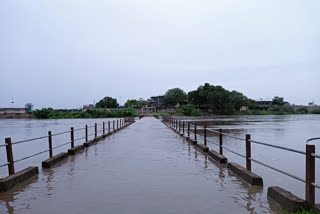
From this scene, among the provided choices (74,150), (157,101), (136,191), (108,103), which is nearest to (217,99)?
(108,103)

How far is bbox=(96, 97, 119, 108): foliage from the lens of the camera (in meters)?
155

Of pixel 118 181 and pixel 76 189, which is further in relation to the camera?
pixel 118 181

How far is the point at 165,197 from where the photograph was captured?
5.68 meters

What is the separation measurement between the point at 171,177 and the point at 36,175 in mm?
3767

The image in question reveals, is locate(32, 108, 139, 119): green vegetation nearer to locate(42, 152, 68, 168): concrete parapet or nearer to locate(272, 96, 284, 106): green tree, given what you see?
locate(272, 96, 284, 106): green tree

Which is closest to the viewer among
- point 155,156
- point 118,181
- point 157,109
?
point 118,181

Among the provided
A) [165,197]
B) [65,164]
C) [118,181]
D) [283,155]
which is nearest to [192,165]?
[118,181]

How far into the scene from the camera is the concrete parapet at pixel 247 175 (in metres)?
6.51

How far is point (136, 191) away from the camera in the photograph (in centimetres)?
613

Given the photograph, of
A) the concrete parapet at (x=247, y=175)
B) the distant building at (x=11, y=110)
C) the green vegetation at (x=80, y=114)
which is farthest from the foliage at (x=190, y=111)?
the concrete parapet at (x=247, y=175)

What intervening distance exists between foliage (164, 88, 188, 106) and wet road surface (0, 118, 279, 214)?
5833 inches

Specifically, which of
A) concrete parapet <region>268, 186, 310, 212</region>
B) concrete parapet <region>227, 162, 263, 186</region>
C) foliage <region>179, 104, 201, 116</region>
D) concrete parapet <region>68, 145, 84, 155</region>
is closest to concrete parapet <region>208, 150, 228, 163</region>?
concrete parapet <region>227, 162, 263, 186</region>

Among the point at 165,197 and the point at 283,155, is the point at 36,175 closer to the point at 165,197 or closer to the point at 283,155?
the point at 165,197

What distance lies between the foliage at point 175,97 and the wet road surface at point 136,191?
486ft
